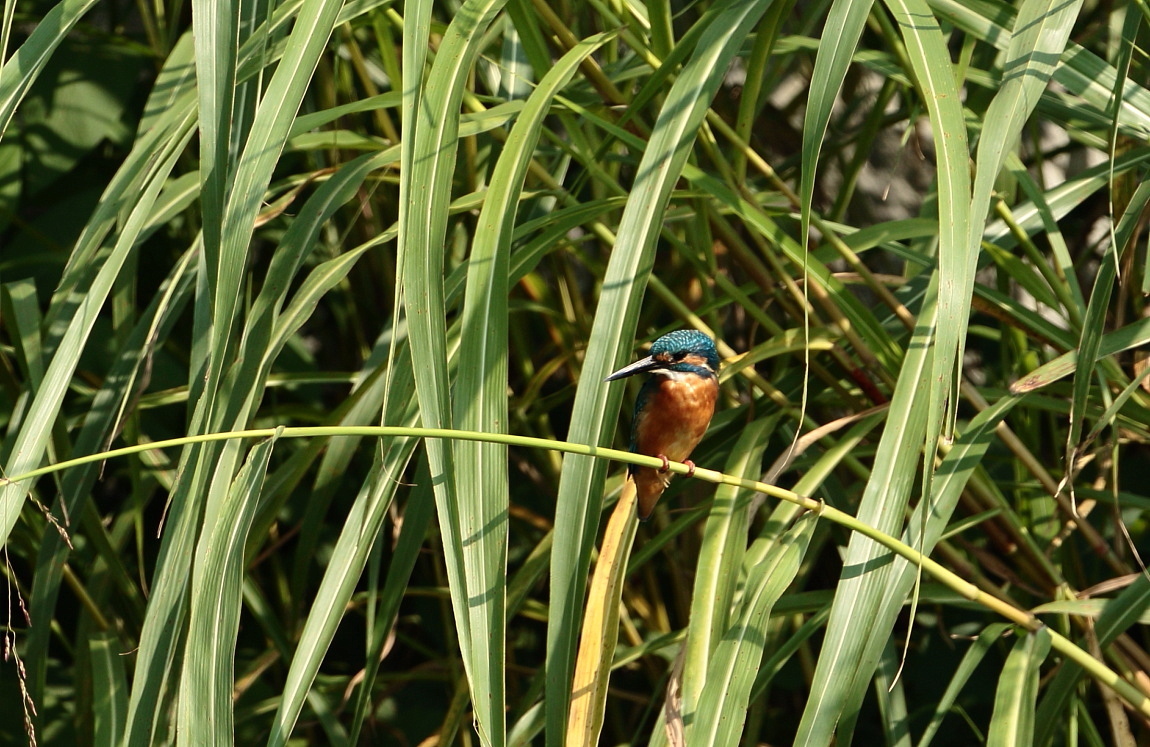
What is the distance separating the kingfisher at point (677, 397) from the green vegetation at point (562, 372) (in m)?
0.07

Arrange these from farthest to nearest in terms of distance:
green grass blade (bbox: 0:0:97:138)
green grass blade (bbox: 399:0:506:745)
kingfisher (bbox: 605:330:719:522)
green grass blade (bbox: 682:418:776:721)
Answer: kingfisher (bbox: 605:330:719:522) < green grass blade (bbox: 682:418:776:721) < green grass blade (bbox: 0:0:97:138) < green grass blade (bbox: 399:0:506:745)

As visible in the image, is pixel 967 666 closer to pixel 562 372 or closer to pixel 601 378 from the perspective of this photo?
pixel 601 378

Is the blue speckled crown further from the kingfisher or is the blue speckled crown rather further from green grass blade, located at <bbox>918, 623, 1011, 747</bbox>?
green grass blade, located at <bbox>918, 623, 1011, 747</bbox>

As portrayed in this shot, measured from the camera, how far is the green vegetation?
1063 millimetres

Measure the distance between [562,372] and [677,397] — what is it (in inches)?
52.6

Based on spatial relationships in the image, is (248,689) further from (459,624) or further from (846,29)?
(846,29)

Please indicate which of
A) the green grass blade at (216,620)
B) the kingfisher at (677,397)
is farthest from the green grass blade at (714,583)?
the green grass blade at (216,620)

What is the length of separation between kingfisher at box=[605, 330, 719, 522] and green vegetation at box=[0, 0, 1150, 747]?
0.22 feet

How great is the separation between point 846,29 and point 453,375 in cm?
61

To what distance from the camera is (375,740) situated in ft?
8.35

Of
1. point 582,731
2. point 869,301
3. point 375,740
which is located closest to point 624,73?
point 582,731

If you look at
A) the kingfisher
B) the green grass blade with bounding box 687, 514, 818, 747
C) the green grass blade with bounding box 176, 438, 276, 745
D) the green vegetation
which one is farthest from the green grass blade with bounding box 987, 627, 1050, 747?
the green grass blade with bounding box 176, 438, 276, 745

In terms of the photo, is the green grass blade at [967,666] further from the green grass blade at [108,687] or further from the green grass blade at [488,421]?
the green grass blade at [108,687]

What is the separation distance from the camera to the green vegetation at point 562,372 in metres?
1.06
